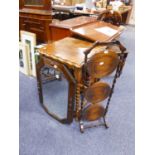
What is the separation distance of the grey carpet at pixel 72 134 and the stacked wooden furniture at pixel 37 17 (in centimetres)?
86

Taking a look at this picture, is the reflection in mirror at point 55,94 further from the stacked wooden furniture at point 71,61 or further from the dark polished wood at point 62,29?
the dark polished wood at point 62,29

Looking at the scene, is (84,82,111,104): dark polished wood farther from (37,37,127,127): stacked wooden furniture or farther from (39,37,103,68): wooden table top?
(39,37,103,68): wooden table top

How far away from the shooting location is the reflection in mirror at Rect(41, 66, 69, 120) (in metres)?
2.14

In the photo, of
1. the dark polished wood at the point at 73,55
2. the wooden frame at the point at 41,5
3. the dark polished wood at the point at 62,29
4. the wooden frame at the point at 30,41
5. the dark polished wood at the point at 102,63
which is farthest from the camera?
the wooden frame at the point at 30,41

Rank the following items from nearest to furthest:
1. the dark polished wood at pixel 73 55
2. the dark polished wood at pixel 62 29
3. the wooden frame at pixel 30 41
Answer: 1. the dark polished wood at pixel 73 55
2. the dark polished wood at pixel 62 29
3. the wooden frame at pixel 30 41

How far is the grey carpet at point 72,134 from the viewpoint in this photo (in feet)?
5.59

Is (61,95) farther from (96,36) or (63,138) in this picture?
(96,36)

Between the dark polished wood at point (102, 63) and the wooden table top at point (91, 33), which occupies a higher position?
the wooden table top at point (91, 33)

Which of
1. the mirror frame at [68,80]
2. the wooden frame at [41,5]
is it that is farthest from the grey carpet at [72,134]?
the wooden frame at [41,5]

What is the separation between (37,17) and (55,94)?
105cm

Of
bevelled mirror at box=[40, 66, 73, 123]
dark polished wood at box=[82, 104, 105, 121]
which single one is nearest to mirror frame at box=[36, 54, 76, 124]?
bevelled mirror at box=[40, 66, 73, 123]

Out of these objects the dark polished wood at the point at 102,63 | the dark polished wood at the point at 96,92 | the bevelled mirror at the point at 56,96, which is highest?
→ the dark polished wood at the point at 102,63

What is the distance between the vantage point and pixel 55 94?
2.44 metres

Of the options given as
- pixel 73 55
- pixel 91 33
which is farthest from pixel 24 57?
pixel 73 55
